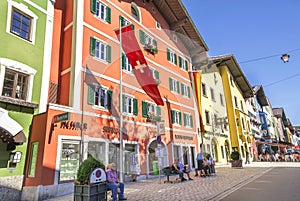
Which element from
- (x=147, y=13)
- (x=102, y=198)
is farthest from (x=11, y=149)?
(x=147, y=13)

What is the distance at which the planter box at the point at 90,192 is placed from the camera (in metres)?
5.89

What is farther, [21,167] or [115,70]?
[115,70]

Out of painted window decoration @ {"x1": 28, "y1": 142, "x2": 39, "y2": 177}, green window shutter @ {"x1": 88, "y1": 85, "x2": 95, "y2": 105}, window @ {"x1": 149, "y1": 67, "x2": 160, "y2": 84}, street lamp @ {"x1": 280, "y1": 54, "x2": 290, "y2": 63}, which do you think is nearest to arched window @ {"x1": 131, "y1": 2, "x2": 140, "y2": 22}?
window @ {"x1": 149, "y1": 67, "x2": 160, "y2": 84}

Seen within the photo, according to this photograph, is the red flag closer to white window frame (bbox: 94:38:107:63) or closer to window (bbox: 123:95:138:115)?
white window frame (bbox: 94:38:107:63)

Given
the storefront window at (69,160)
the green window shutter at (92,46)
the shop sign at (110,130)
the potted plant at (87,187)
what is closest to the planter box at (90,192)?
the potted plant at (87,187)

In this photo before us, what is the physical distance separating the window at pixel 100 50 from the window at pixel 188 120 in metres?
9.05

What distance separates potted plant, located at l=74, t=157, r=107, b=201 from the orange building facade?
2.98 metres

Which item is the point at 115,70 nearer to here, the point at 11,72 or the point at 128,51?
the point at 128,51

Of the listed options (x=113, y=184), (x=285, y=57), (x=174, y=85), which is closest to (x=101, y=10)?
(x=174, y=85)

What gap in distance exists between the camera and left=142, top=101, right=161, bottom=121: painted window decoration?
15156mm

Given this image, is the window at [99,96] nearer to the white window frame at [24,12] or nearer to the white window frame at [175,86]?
the white window frame at [24,12]

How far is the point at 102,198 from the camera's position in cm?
629

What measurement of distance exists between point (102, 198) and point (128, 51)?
24.2 ft

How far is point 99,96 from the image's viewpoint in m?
12.1
